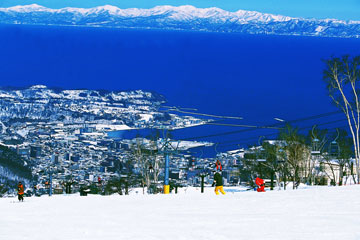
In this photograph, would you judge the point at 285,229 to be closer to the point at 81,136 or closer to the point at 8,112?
the point at 81,136

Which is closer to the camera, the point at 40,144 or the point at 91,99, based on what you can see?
the point at 40,144

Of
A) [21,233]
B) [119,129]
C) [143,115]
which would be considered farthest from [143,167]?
[143,115]

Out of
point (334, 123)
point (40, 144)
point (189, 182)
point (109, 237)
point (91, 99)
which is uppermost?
point (91, 99)

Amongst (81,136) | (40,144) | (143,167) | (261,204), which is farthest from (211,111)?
(261,204)

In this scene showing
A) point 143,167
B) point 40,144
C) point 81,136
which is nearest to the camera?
point 143,167

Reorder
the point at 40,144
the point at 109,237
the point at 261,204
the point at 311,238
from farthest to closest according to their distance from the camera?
Answer: 1. the point at 40,144
2. the point at 261,204
3. the point at 109,237
4. the point at 311,238

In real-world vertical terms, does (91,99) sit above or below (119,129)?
above

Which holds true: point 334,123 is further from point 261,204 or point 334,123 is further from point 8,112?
point 261,204
